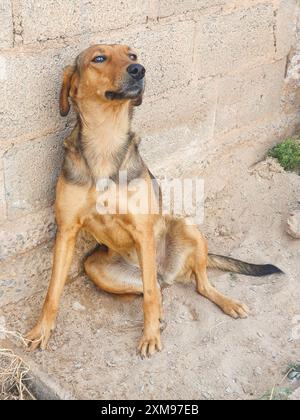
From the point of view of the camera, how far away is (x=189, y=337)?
4363mm

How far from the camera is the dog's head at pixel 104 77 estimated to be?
381 cm

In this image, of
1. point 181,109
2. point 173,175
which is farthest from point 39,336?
point 181,109

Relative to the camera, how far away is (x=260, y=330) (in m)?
4.45

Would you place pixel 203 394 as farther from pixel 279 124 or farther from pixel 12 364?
pixel 279 124

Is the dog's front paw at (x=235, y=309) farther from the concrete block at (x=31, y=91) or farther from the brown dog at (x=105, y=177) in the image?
the concrete block at (x=31, y=91)

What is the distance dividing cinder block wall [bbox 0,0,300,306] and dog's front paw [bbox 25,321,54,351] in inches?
13.9

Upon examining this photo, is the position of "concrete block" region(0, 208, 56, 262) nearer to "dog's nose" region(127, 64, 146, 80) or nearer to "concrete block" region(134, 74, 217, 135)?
"concrete block" region(134, 74, 217, 135)

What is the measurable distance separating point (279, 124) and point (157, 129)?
1.74 metres

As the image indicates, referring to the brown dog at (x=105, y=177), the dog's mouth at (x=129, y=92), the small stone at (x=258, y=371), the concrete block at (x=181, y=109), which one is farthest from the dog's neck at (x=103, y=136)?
the small stone at (x=258, y=371)

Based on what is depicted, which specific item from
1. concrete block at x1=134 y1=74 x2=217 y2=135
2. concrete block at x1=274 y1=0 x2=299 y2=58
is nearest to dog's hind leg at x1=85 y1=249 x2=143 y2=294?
concrete block at x1=134 y1=74 x2=217 y2=135

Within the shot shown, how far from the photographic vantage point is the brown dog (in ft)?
12.8

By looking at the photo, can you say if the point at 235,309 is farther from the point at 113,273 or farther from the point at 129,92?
the point at 129,92
